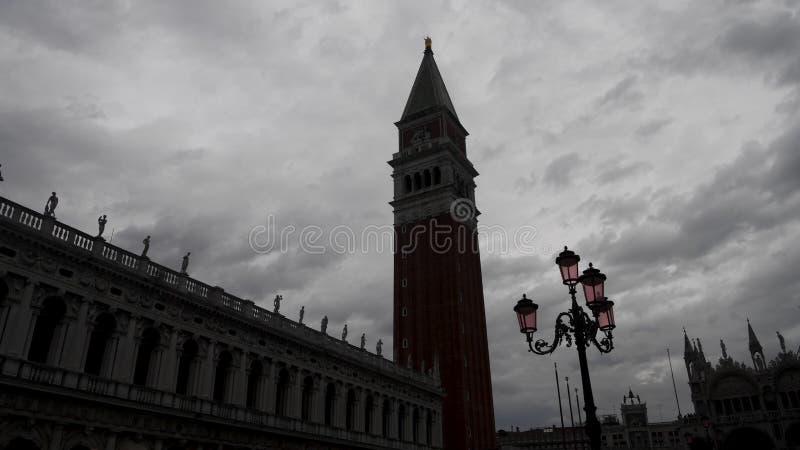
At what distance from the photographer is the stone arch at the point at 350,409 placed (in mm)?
41750

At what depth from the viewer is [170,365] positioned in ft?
95.7

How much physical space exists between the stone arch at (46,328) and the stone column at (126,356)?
2913 mm

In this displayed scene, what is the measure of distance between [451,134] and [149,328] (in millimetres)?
48369

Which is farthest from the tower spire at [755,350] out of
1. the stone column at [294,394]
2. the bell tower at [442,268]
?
the stone column at [294,394]

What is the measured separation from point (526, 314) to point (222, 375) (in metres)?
22.3

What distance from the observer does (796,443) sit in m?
62.1

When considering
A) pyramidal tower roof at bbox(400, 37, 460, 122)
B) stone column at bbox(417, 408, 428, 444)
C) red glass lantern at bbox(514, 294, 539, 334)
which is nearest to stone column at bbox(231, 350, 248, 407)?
stone column at bbox(417, 408, 428, 444)

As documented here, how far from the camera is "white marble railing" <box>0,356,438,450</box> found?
899 inches

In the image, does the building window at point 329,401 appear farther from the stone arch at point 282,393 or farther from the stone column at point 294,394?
the stone arch at point 282,393

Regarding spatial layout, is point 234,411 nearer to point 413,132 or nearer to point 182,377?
point 182,377

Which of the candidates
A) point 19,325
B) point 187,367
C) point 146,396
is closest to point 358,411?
point 187,367

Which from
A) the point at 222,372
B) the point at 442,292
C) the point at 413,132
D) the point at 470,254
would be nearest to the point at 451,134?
the point at 413,132

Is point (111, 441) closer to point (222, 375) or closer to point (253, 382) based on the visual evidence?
point (222, 375)

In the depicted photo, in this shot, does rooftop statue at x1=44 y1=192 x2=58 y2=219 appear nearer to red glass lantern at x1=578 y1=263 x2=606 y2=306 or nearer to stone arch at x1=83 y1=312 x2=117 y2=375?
stone arch at x1=83 y1=312 x2=117 y2=375
